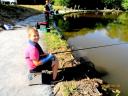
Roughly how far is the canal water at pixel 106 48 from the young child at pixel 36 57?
2.52 m

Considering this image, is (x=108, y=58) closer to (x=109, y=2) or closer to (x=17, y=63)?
(x=17, y=63)

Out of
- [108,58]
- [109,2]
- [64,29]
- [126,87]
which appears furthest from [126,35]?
[109,2]

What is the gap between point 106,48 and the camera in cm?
2023

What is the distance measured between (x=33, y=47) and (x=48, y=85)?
138 centimetres

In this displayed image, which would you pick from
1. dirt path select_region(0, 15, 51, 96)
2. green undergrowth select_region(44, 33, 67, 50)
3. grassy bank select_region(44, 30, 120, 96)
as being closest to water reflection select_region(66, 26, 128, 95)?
grassy bank select_region(44, 30, 120, 96)

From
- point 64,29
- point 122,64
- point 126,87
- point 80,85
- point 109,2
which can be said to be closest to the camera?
point 80,85

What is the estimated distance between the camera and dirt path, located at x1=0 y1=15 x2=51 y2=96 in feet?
33.1

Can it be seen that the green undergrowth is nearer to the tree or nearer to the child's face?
the child's face

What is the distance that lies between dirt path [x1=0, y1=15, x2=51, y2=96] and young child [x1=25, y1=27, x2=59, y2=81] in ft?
2.04

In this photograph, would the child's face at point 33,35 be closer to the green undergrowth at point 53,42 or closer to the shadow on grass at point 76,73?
the shadow on grass at point 76,73

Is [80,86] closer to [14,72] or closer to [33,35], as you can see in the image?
[33,35]

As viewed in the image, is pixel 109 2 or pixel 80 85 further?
pixel 109 2

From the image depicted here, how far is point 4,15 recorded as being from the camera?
3092cm

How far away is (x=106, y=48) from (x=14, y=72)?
30.8 ft
